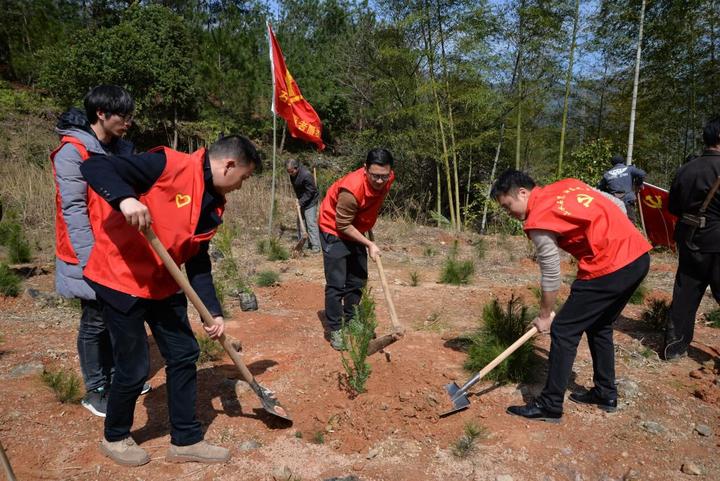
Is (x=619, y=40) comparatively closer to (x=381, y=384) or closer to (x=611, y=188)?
(x=611, y=188)

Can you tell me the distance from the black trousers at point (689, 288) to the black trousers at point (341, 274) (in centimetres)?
242

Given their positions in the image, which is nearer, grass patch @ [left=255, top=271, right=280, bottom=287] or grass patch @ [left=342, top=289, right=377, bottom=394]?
grass patch @ [left=342, top=289, right=377, bottom=394]

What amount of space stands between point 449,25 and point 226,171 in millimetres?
10289

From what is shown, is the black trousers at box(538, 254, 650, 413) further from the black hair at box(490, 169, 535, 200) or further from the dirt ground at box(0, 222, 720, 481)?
the black hair at box(490, 169, 535, 200)

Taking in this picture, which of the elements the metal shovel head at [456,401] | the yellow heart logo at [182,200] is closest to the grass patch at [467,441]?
the metal shovel head at [456,401]

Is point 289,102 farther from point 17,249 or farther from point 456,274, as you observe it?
point 17,249

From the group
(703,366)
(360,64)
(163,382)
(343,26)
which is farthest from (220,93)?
(703,366)

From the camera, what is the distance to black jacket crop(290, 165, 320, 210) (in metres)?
8.12

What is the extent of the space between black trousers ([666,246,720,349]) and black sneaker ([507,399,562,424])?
4.99ft

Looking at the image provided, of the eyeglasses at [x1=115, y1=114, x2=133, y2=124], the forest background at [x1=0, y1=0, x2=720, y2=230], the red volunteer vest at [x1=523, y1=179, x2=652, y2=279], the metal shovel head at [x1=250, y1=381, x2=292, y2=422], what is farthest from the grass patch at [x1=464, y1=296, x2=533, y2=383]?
the forest background at [x1=0, y1=0, x2=720, y2=230]

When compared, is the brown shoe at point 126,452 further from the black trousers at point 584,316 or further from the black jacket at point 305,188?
the black jacket at point 305,188

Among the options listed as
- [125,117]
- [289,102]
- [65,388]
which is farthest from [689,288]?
[289,102]

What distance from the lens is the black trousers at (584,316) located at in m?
2.79

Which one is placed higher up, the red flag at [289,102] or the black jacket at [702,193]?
the red flag at [289,102]
